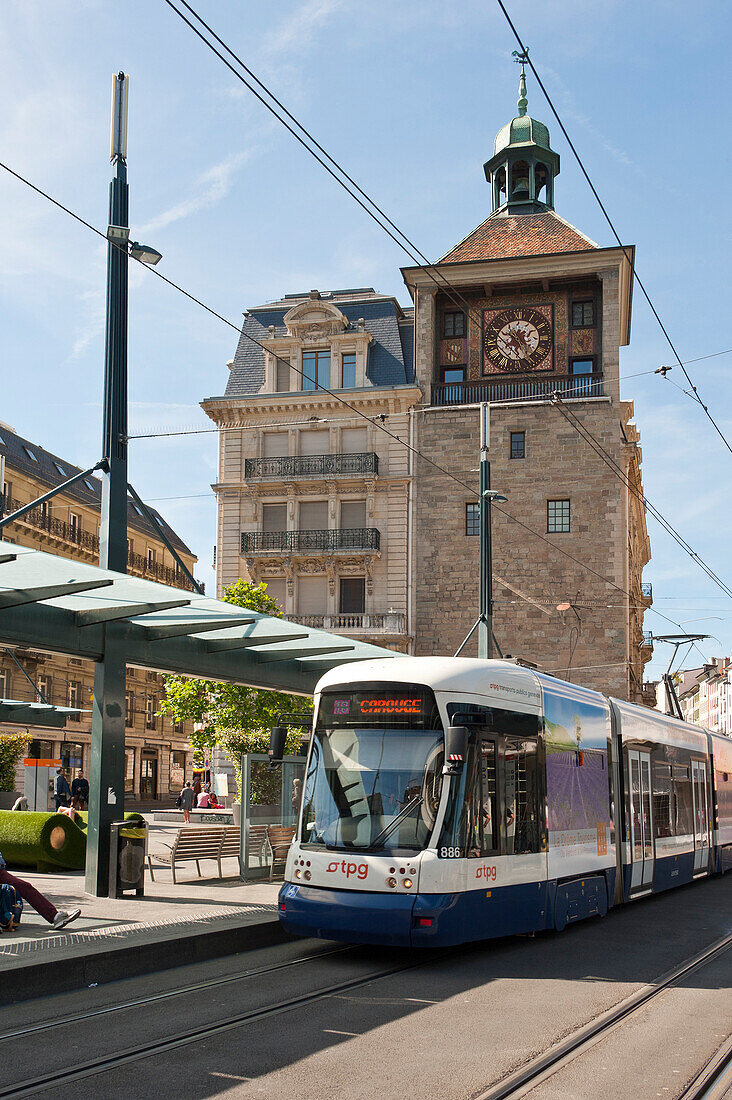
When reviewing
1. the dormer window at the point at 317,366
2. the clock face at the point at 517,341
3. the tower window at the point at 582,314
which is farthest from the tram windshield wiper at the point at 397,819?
the dormer window at the point at 317,366

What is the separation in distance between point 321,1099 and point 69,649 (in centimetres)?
803

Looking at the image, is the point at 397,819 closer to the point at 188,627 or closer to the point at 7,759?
the point at 188,627

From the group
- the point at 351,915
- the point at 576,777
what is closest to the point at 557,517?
the point at 576,777

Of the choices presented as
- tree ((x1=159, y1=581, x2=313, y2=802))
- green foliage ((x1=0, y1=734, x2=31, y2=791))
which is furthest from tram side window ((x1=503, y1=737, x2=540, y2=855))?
tree ((x1=159, y1=581, x2=313, y2=802))

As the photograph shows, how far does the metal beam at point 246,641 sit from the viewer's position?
567 inches

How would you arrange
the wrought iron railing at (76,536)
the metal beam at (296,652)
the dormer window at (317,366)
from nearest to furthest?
the metal beam at (296,652) < the dormer window at (317,366) < the wrought iron railing at (76,536)

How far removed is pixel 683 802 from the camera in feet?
64.9

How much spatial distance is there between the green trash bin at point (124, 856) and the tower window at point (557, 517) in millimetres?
31208

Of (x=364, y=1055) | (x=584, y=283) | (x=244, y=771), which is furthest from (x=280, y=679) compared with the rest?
(x=584, y=283)

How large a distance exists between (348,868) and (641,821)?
748 cm

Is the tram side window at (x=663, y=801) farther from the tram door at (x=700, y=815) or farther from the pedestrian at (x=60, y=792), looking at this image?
the pedestrian at (x=60, y=792)

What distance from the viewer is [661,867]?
17.8m

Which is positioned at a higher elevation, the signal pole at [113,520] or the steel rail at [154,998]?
the signal pole at [113,520]

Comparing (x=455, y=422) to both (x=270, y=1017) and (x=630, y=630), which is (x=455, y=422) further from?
(x=270, y=1017)
